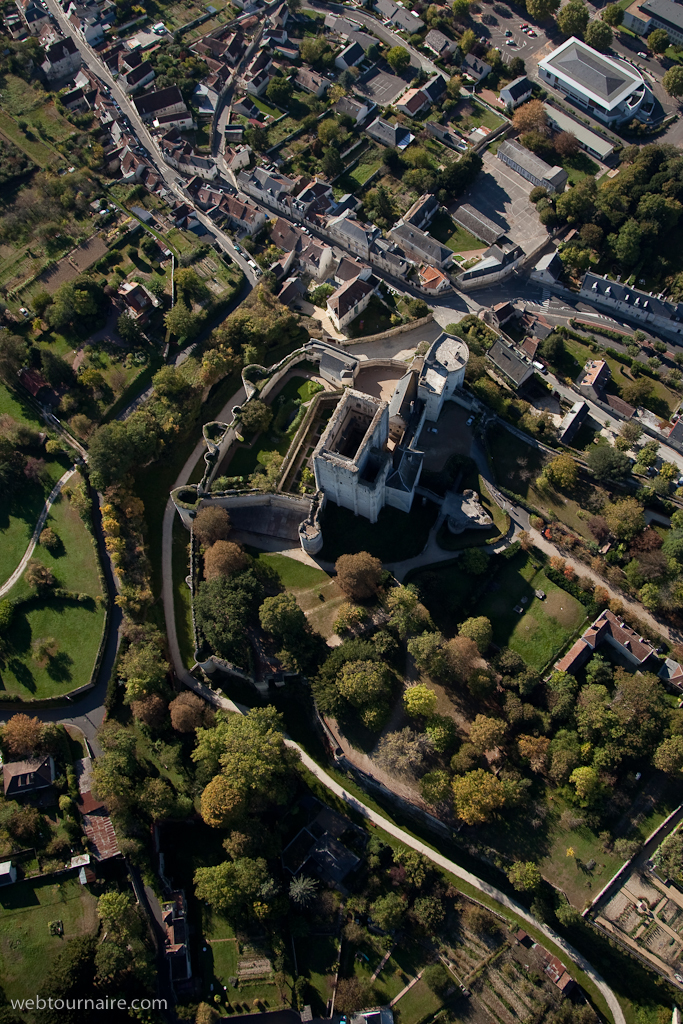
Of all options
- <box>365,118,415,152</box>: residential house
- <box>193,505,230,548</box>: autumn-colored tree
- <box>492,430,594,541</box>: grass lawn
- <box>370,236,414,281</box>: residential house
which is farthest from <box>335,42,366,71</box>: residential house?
<box>193,505,230,548</box>: autumn-colored tree

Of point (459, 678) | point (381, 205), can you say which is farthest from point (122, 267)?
point (459, 678)

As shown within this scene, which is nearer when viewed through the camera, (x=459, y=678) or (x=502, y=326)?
(x=459, y=678)

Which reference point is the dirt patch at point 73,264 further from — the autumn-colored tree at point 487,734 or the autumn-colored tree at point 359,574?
the autumn-colored tree at point 487,734

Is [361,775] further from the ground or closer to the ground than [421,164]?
closer to the ground

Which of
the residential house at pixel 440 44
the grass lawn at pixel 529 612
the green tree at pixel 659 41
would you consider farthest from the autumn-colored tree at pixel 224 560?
the green tree at pixel 659 41

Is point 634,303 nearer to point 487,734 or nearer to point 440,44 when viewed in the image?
point 440,44

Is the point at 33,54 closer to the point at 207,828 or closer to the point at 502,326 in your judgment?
the point at 502,326

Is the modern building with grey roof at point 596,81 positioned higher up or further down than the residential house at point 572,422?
higher up
